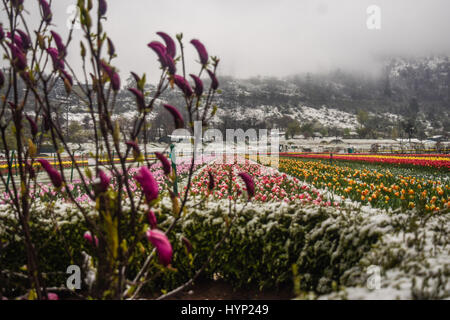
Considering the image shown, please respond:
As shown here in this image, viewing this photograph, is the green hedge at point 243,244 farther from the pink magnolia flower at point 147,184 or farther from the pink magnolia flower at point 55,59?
the pink magnolia flower at point 55,59

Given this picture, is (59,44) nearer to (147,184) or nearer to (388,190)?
(147,184)

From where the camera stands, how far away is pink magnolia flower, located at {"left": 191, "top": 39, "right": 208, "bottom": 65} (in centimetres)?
183

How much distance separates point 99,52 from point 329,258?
240 centimetres

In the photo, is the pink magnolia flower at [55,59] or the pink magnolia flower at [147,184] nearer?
the pink magnolia flower at [147,184]

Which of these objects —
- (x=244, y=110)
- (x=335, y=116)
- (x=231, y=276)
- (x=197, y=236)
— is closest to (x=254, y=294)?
(x=231, y=276)

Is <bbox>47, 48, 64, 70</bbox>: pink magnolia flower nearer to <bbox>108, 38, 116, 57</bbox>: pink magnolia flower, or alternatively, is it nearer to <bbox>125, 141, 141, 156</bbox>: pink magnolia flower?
<bbox>108, 38, 116, 57</bbox>: pink magnolia flower

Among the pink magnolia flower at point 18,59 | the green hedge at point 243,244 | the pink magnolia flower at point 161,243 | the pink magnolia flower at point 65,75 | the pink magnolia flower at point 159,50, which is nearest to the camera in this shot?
the pink magnolia flower at point 161,243

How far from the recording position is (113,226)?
160 centimetres

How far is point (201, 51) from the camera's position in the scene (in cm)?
184

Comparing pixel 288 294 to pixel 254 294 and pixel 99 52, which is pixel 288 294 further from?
pixel 99 52

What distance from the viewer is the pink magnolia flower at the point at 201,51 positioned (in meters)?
1.83

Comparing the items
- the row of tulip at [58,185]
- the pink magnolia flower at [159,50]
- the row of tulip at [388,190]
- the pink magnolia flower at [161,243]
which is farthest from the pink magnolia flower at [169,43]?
the row of tulip at [388,190]

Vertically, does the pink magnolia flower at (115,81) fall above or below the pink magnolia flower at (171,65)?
below
